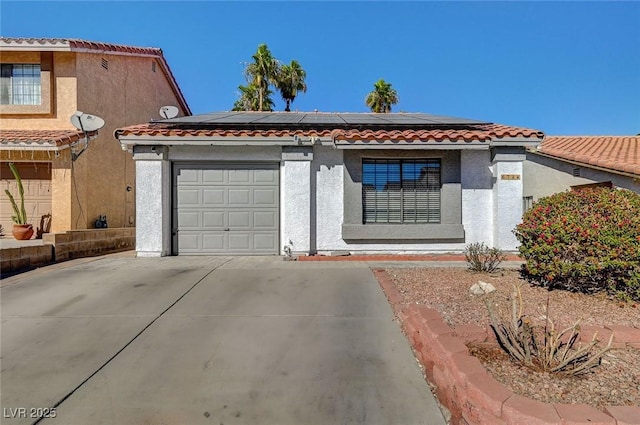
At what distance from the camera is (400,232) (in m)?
8.54

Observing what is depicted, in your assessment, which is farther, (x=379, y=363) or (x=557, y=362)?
(x=379, y=363)

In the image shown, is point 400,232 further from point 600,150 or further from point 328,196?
point 600,150

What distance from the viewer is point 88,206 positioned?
10.9 meters

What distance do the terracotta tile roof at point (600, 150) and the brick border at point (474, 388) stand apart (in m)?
8.45

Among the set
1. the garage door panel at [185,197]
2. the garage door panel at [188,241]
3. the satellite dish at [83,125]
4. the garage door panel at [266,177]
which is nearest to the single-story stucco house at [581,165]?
the garage door panel at [266,177]

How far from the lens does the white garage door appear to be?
8664 millimetres

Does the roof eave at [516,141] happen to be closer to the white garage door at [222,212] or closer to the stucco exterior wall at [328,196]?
the stucco exterior wall at [328,196]

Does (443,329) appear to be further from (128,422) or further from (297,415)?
(128,422)

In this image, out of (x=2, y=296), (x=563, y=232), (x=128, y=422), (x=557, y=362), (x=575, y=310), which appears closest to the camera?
(x=128, y=422)

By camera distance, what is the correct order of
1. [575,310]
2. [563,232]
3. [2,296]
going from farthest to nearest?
[2,296] < [563,232] < [575,310]

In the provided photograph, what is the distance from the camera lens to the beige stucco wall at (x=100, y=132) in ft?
33.5

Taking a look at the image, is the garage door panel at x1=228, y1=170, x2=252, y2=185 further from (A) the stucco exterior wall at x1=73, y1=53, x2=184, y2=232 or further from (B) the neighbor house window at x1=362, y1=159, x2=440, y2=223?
(A) the stucco exterior wall at x1=73, y1=53, x2=184, y2=232

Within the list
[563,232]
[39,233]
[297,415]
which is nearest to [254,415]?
[297,415]

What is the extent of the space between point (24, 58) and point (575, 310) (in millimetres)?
17478
